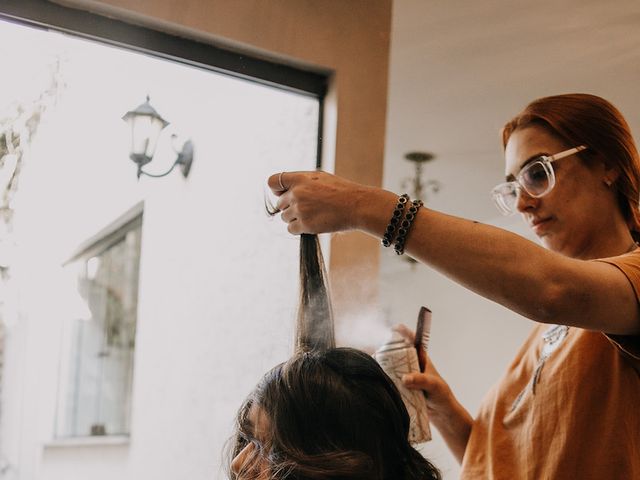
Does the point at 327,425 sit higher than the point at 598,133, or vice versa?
the point at 598,133

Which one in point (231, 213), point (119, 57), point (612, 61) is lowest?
point (231, 213)

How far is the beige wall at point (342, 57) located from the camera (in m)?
1.79

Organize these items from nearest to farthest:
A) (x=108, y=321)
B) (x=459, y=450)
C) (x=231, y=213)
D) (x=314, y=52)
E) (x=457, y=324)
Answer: (x=459, y=450)
(x=314, y=52)
(x=231, y=213)
(x=108, y=321)
(x=457, y=324)

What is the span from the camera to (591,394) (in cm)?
127

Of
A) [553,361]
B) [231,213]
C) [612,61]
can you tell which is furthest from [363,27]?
[612,61]

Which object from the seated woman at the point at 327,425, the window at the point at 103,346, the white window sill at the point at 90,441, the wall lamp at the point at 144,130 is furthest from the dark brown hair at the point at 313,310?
the white window sill at the point at 90,441

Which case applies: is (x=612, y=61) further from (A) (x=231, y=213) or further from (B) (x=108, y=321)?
(B) (x=108, y=321)

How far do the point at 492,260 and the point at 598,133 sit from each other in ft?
1.52

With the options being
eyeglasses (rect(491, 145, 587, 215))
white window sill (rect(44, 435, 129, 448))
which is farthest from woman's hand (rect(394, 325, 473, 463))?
white window sill (rect(44, 435, 129, 448))

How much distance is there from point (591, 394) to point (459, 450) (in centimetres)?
41

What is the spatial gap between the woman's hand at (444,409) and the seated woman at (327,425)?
0.33 meters

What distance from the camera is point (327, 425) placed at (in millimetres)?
1065

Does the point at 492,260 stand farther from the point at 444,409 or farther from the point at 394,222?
the point at 444,409

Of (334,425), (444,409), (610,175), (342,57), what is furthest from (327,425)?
(342,57)
